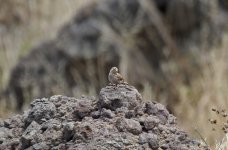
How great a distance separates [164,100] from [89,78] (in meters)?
0.90

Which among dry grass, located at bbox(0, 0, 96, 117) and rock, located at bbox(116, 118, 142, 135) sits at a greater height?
dry grass, located at bbox(0, 0, 96, 117)

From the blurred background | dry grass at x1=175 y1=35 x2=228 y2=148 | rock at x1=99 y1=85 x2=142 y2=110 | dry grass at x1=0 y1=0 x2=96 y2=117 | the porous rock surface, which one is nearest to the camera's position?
the porous rock surface

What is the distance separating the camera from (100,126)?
7.90 ft

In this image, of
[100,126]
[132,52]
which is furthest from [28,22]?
[100,126]

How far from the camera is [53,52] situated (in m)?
7.76

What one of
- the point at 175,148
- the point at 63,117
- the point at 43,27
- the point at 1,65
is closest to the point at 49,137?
the point at 63,117

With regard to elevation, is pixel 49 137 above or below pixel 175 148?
above

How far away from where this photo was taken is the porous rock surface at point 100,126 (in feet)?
7.76

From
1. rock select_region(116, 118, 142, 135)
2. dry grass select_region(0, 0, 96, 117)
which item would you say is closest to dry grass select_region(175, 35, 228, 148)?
dry grass select_region(0, 0, 96, 117)

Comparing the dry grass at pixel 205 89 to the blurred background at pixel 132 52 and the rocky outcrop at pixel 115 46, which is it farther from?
the rocky outcrop at pixel 115 46

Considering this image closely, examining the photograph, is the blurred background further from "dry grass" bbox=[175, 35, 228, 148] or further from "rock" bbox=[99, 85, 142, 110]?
"rock" bbox=[99, 85, 142, 110]

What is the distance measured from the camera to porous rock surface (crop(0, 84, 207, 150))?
2.37 m

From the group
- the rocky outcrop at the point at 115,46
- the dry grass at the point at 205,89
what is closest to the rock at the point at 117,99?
the dry grass at the point at 205,89

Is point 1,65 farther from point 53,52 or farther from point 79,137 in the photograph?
point 79,137
